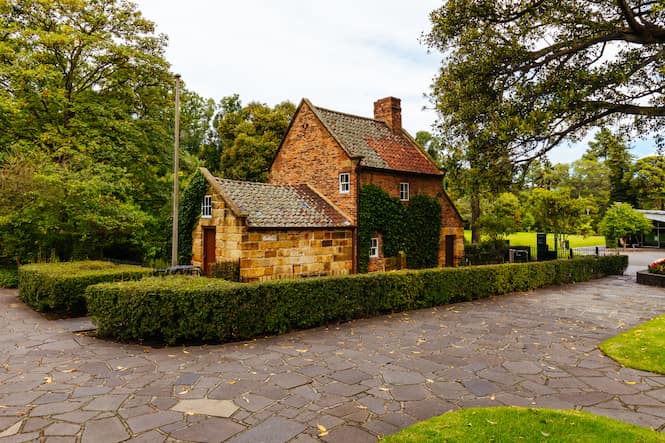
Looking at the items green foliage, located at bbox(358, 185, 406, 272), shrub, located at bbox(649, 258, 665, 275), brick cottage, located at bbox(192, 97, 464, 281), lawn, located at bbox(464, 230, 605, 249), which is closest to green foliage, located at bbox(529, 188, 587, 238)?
shrub, located at bbox(649, 258, 665, 275)

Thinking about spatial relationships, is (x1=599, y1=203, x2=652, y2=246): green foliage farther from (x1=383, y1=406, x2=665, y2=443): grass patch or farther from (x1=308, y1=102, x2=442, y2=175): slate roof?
(x1=383, y1=406, x2=665, y2=443): grass patch

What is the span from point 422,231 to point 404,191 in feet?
7.76

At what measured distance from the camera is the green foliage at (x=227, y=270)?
→ 14250 millimetres

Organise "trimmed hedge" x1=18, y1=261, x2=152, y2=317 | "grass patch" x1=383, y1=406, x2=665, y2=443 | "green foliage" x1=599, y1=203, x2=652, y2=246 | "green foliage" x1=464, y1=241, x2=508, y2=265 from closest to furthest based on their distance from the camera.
Result: "grass patch" x1=383, y1=406, x2=665, y2=443 < "trimmed hedge" x1=18, y1=261, x2=152, y2=317 < "green foliage" x1=464, y1=241, x2=508, y2=265 < "green foliage" x1=599, y1=203, x2=652, y2=246

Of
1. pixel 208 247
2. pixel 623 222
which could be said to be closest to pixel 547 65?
pixel 208 247

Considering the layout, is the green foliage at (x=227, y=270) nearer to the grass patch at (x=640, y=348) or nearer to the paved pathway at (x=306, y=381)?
the paved pathway at (x=306, y=381)

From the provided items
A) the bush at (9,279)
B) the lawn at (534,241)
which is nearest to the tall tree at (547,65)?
the bush at (9,279)

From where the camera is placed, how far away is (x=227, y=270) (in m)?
14.5

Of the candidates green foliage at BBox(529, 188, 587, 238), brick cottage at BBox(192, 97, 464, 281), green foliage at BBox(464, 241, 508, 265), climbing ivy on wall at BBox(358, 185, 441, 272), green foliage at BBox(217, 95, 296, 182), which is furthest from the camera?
green foliage at BBox(217, 95, 296, 182)

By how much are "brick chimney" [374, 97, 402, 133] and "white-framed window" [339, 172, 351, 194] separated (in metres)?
6.45

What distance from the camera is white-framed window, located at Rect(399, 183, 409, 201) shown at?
65.9 ft

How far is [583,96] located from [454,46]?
420 centimetres

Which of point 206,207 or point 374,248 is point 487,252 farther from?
point 206,207

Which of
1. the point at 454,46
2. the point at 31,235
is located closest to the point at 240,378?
the point at 454,46
